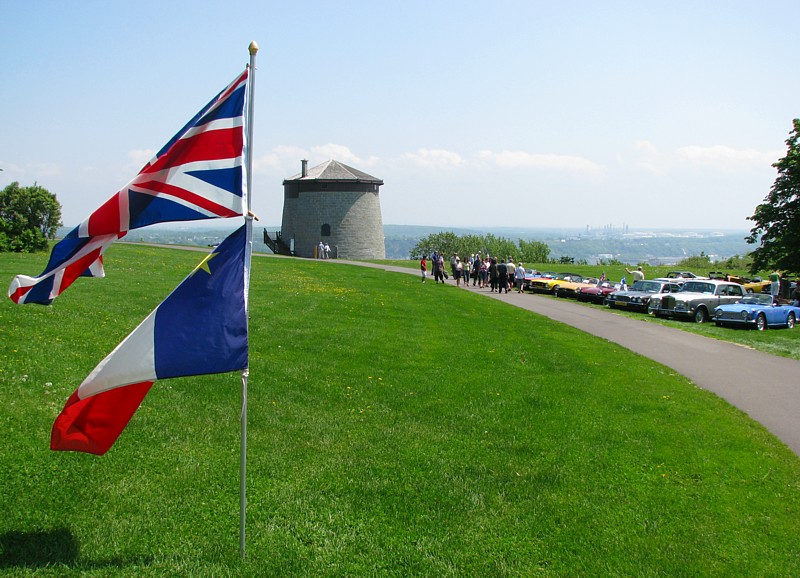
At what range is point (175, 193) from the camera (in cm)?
570

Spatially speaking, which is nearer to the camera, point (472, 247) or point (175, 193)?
point (175, 193)

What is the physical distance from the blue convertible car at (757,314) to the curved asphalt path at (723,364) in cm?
323

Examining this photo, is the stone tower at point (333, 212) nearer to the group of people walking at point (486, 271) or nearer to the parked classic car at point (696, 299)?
the group of people walking at point (486, 271)

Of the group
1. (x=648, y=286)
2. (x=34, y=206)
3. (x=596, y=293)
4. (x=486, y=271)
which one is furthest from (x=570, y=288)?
(x=34, y=206)

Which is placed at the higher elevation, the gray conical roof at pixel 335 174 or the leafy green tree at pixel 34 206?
the gray conical roof at pixel 335 174

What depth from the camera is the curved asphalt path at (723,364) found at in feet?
37.7

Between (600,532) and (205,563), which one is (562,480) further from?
(205,563)

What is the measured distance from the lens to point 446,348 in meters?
14.7

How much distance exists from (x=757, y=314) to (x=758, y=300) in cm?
168

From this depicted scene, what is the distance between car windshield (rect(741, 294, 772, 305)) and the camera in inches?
1013

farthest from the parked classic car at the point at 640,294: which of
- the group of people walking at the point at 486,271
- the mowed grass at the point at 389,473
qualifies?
the mowed grass at the point at 389,473

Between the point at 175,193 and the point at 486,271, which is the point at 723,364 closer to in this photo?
the point at 175,193

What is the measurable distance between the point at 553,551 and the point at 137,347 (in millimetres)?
3944

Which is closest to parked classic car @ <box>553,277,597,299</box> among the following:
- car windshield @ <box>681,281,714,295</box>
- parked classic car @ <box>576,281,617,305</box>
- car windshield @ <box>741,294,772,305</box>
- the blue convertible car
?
parked classic car @ <box>576,281,617,305</box>
